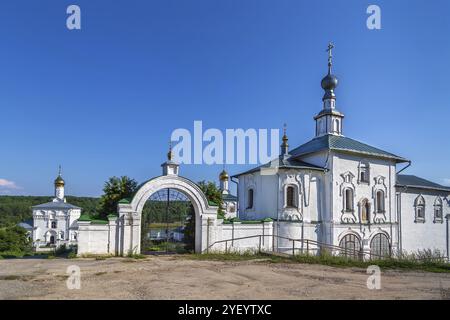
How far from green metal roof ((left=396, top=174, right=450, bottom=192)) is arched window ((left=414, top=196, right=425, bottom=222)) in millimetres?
803

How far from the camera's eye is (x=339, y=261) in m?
13.3

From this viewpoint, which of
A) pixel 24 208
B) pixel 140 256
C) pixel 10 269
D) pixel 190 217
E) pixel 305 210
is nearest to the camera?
pixel 10 269

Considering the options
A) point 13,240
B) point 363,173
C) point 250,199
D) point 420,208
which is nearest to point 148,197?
point 250,199

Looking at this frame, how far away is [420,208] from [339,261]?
11613 millimetres

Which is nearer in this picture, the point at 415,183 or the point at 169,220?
the point at 169,220

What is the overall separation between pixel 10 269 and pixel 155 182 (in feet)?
19.4

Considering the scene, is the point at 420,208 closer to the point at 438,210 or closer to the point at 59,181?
the point at 438,210

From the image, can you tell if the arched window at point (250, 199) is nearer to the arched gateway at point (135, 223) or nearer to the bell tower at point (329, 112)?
the arched gateway at point (135, 223)

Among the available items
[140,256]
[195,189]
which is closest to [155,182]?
[195,189]

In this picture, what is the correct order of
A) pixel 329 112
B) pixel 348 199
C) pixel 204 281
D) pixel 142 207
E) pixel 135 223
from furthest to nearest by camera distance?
pixel 329 112 → pixel 348 199 → pixel 142 207 → pixel 135 223 → pixel 204 281

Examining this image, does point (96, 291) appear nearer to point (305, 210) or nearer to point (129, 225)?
point (129, 225)

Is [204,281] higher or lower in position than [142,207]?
lower

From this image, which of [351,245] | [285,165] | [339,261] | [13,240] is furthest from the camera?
[13,240]
